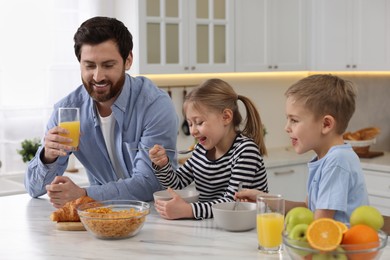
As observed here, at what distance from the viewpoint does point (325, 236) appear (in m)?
1.53

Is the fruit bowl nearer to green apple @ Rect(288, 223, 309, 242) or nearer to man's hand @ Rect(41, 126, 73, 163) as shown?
green apple @ Rect(288, 223, 309, 242)

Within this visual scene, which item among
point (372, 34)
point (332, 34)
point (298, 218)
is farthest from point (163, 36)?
point (298, 218)

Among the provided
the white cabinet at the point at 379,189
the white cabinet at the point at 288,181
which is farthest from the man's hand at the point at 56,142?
the white cabinet at the point at 379,189

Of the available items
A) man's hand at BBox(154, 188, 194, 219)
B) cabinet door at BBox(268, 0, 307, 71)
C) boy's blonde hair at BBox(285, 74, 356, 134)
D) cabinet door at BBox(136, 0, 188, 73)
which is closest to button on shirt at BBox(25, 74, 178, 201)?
man's hand at BBox(154, 188, 194, 219)

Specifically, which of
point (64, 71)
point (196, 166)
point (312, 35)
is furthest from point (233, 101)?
point (312, 35)

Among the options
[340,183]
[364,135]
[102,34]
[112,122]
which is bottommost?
[364,135]

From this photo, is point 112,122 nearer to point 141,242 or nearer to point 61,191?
point 61,191

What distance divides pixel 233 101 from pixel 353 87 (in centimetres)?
56

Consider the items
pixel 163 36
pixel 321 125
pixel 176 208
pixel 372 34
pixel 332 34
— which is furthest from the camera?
pixel 332 34

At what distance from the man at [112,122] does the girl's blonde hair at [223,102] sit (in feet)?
0.82

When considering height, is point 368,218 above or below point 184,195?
above

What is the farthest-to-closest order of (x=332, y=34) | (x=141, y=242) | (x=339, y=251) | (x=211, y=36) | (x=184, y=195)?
(x=332, y=34) < (x=211, y=36) < (x=184, y=195) < (x=141, y=242) < (x=339, y=251)

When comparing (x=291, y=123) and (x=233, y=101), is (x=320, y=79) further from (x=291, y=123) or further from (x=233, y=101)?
(x=233, y=101)

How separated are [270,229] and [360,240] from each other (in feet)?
1.20
